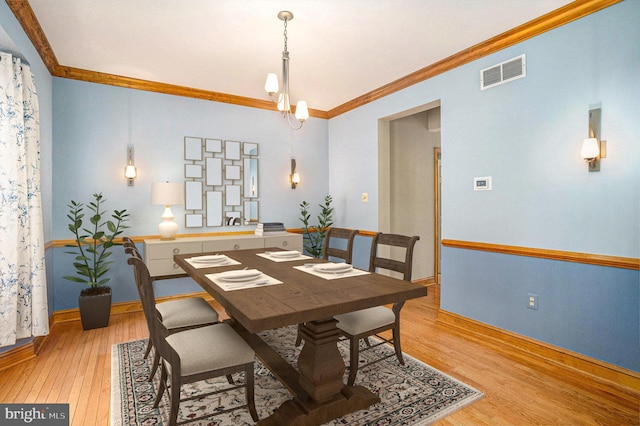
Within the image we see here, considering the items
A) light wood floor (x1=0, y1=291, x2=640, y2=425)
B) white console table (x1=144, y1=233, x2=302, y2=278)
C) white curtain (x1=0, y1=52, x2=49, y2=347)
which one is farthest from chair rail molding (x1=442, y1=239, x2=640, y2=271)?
white curtain (x1=0, y1=52, x2=49, y2=347)

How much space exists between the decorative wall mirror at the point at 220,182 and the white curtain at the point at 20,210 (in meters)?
1.60

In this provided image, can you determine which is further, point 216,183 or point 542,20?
point 216,183

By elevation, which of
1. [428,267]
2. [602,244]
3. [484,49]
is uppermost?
[484,49]

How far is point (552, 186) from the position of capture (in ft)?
8.57

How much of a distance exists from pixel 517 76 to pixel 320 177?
295 cm

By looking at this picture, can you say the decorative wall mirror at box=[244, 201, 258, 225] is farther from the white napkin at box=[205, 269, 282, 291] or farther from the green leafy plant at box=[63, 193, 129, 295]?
the white napkin at box=[205, 269, 282, 291]

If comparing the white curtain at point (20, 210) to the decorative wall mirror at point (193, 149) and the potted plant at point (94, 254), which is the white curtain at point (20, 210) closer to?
the potted plant at point (94, 254)

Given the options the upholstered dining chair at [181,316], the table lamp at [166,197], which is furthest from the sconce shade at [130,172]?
the upholstered dining chair at [181,316]

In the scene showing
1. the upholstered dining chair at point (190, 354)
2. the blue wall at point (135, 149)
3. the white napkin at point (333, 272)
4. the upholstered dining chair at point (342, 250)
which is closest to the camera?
the upholstered dining chair at point (190, 354)

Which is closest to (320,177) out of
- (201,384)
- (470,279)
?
(470,279)

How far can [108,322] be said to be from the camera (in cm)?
347

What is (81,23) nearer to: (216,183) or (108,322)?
(216,183)

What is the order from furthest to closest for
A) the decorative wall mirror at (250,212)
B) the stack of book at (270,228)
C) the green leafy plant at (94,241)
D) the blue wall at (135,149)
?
the decorative wall mirror at (250,212) → the stack of book at (270,228) → the blue wall at (135,149) → the green leafy plant at (94,241)

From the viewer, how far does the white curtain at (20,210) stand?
8.01 feet
